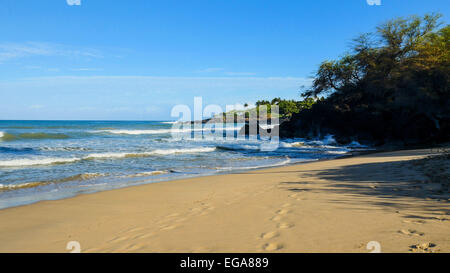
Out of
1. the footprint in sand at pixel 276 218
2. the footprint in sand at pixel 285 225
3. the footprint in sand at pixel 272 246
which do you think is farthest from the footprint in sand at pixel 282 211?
the footprint in sand at pixel 272 246

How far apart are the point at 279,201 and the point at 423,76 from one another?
20039 mm

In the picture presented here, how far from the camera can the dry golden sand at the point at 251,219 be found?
3570 millimetres

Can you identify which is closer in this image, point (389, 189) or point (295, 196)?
point (389, 189)

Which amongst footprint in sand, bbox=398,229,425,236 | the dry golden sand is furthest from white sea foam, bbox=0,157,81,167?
footprint in sand, bbox=398,229,425,236

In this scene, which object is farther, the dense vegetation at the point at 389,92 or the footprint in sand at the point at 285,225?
the dense vegetation at the point at 389,92

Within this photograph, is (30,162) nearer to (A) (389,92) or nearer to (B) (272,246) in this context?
(B) (272,246)

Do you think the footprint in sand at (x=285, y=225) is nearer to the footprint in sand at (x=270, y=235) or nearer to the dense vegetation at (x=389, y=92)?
the footprint in sand at (x=270, y=235)

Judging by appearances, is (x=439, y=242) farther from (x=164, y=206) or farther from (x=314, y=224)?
(x=164, y=206)

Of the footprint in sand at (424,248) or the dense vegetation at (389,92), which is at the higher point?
the dense vegetation at (389,92)

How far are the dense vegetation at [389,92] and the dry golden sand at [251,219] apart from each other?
16287 millimetres

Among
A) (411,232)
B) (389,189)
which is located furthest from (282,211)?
(389,189)

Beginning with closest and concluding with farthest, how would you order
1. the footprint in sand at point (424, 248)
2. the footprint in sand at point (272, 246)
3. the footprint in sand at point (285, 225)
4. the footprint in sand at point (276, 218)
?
the footprint in sand at point (424, 248), the footprint in sand at point (272, 246), the footprint in sand at point (285, 225), the footprint in sand at point (276, 218)

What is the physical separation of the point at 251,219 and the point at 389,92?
26.8 meters

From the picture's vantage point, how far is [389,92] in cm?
2650
